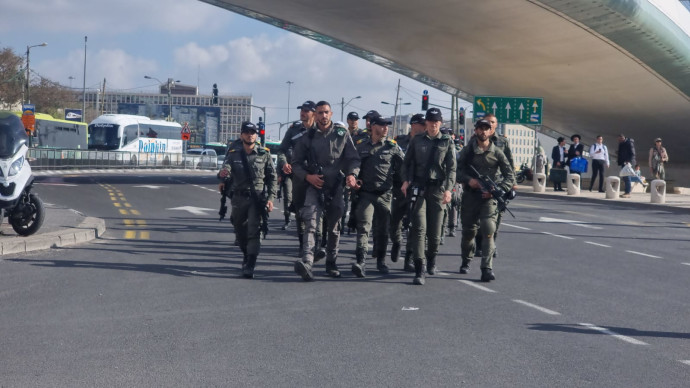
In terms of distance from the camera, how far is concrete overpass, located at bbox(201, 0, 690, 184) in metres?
43.3

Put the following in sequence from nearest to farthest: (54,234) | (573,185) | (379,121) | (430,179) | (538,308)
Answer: (538,308)
(430,179)
(379,121)
(54,234)
(573,185)

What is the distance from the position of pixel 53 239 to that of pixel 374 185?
5192mm

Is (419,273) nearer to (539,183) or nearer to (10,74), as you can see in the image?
(539,183)

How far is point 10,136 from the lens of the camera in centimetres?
1281

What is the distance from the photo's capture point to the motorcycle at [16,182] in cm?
1245

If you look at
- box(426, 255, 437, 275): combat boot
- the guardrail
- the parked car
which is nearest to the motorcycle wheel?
box(426, 255, 437, 275): combat boot

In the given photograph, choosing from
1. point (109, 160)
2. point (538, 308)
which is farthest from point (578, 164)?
point (109, 160)

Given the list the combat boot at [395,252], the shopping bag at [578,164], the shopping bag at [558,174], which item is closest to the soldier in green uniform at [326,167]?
the combat boot at [395,252]

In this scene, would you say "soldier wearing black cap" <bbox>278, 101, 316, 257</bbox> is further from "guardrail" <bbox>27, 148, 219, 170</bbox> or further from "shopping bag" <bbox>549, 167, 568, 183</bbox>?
"guardrail" <bbox>27, 148, 219, 170</bbox>

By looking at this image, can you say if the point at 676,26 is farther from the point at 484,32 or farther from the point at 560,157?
the point at 560,157

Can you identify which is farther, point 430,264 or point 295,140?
point 295,140

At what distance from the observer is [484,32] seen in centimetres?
4744

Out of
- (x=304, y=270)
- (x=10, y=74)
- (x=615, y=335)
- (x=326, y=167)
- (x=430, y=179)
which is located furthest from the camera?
(x=10, y=74)

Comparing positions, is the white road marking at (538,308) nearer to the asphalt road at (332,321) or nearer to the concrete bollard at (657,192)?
the asphalt road at (332,321)
